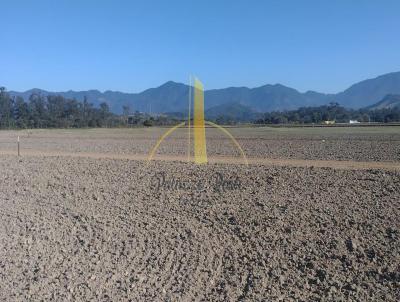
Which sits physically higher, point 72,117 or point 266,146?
point 72,117

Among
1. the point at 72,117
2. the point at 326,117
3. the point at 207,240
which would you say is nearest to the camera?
the point at 207,240

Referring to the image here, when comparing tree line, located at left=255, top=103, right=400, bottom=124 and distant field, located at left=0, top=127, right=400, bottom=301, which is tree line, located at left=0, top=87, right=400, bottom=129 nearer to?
tree line, located at left=255, top=103, right=400, bottom=124

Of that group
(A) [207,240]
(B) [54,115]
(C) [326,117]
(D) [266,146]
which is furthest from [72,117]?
(A) [207,240]

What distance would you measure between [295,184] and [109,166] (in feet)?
27.2

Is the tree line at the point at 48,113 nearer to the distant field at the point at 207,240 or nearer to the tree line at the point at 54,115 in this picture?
the tree line at the point at 54,115

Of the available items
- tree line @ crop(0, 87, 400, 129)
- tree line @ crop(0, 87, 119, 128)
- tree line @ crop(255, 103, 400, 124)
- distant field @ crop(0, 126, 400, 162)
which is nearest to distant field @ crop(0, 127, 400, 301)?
distant field @ crop(0, 126, 400, 162)

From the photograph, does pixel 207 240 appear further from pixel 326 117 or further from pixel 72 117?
pixel 326 117

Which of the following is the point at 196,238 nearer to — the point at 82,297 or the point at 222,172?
the point at 82,297

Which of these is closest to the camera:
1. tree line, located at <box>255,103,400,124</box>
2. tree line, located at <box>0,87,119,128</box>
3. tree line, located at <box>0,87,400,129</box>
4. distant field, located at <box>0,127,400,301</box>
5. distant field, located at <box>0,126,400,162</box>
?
distant field, located at <box>0,127,400,301</box>

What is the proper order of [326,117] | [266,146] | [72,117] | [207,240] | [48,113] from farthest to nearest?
[326,117] < [72,117] < [48,113] < [266,146] < [207,240]

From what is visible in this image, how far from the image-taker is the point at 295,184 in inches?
505

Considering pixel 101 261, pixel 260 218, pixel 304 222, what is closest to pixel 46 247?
pixel 101 261

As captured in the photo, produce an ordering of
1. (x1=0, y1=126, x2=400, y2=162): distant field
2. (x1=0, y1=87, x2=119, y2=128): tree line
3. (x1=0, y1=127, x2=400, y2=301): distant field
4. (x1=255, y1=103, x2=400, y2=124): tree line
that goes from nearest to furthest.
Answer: (x1=0, y1=127, x2=400, y2=301): distant field < (x1=0, y1=126, x2=400, y2=162): distant field < (x1=0, y1=87, x2=119, y2=128): tree line < (x1=255, y1=103, x2=400, y2=124): tree line

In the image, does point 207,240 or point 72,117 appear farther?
point 72,117
